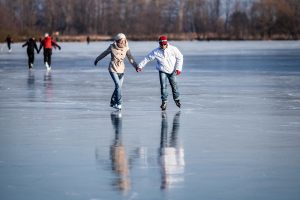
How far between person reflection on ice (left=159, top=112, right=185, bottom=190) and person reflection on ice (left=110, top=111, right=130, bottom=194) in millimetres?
340

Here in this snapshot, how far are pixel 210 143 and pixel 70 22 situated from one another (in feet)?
584

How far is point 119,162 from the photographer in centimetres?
974

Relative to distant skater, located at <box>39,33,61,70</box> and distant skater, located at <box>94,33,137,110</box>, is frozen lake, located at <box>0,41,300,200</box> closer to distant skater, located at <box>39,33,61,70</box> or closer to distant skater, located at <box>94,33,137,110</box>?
distant skater, located at <box>94,33,137,110</box>

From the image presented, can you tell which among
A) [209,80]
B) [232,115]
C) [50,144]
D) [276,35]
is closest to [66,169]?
[50,144]

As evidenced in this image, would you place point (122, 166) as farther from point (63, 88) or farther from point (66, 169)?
point (63, 88)

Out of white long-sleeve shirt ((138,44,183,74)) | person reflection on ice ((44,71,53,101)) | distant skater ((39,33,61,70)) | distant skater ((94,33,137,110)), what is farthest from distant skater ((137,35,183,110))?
distant skater ((39,33,61,70))

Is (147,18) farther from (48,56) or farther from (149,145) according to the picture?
(149,145)

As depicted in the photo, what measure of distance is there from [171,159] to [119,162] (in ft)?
1.90

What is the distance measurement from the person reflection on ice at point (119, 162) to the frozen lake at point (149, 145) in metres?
0.01

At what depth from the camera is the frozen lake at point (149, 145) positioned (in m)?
8.05

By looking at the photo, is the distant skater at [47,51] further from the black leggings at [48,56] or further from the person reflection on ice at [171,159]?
A: the person reflection on ice at [171,159]

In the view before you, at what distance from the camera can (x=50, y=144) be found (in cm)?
1132

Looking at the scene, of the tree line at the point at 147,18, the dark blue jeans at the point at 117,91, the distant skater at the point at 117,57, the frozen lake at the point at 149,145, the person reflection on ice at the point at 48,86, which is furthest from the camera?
the tree line at the point at 147,18

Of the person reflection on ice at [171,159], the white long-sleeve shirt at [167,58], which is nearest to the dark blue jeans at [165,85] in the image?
the white long-sleeve shirt at [167,58]
